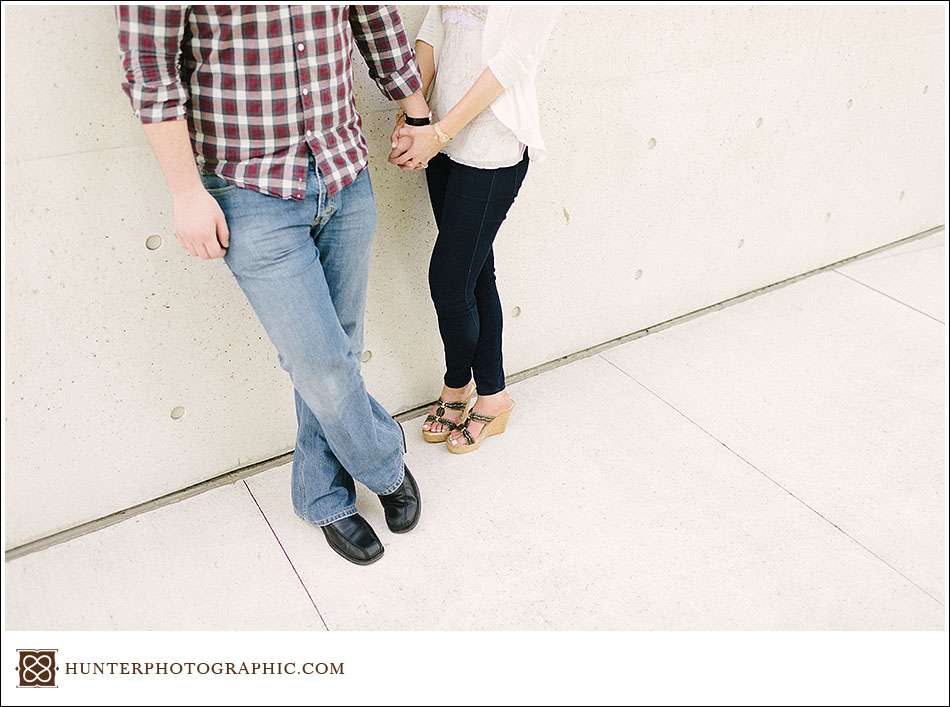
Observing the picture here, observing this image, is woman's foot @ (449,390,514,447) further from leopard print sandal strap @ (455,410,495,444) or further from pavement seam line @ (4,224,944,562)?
pavement seam line @ (4,224,944,562)

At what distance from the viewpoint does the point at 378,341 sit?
216 centimetres

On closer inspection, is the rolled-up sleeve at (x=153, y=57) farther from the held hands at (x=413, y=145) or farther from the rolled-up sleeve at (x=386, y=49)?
the held hands at (x=413, y=145)

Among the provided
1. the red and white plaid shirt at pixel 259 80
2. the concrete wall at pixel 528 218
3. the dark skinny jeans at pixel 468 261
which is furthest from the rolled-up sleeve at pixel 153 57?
the dark skinny jeans at pixel 468 261

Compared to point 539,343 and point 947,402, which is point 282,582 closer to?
point 539,343

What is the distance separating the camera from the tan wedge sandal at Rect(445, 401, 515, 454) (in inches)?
85.3

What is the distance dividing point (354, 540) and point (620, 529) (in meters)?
0.58

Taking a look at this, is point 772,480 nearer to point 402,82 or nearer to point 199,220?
point 402,82

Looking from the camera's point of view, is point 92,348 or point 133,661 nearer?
point 133,661

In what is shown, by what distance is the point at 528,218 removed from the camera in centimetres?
225

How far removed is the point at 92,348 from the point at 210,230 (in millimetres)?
483

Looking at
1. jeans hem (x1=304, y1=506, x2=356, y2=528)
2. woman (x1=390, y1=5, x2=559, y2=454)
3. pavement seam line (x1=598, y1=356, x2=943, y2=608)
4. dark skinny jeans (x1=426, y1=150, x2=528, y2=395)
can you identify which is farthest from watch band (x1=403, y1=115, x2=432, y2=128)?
pavement seam line (x1=598, y1=356, x2=943, y2=608)

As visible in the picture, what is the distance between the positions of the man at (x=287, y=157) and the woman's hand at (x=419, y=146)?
33 mm

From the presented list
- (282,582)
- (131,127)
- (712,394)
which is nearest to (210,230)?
(131,127)

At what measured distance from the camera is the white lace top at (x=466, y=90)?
66.9 inches
